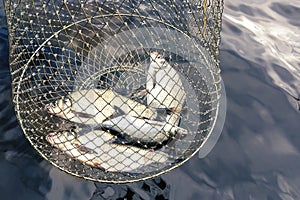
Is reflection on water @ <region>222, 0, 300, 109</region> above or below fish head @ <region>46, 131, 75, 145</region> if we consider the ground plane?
above

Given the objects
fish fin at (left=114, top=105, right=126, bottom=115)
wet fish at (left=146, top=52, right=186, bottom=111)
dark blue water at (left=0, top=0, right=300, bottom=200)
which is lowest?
dark blue water at (left=0, top=0, right=300, bottom=200)

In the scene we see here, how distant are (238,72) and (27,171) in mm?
1392

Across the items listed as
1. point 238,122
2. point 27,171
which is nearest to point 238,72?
point 238,122

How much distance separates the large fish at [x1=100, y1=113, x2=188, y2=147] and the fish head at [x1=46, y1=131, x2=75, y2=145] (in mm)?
168

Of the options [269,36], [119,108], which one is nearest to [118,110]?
[119,108]

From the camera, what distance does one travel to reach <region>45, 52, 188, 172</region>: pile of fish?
1.62 meters

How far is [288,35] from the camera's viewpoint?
2740 millimetres

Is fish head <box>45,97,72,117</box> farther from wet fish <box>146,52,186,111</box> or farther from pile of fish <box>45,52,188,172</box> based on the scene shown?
wet fish <box>146,52,186,111</box>

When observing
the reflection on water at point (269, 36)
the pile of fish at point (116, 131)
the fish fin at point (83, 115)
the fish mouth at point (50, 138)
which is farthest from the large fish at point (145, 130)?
the reflection on water at point (269, 36)

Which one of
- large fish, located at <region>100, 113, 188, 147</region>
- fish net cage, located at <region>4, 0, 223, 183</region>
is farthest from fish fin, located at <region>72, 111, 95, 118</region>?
large fish, located at <region>100, 113, 188, 147</region>

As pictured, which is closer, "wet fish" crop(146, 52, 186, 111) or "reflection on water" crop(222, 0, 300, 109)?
"wet fish" crop(146, 52, 186, 111)

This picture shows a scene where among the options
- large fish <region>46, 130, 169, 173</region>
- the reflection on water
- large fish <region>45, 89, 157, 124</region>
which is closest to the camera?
large fish <region>46, 130, 169, 173</region>

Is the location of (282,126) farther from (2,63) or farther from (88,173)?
(2,63)

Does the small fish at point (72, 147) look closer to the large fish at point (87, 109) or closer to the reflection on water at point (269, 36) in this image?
the large fish at point (87, 109)
